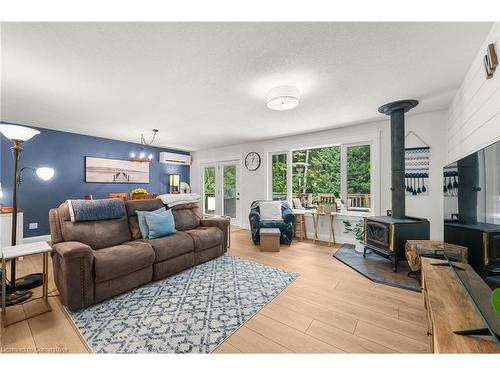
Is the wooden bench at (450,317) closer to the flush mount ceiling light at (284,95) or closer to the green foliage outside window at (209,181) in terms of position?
the flush mount ceiling light at (284,95)

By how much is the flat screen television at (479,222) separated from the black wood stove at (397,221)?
56.2 inches

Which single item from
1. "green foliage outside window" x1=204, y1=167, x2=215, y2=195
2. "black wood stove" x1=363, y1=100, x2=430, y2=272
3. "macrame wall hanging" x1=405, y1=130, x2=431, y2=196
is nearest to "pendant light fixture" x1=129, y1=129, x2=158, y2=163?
"green foliage outside window" x1=204, y1=167, x2=215, y2=195

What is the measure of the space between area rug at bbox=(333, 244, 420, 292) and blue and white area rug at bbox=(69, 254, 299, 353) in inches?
38.0

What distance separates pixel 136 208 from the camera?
289cm

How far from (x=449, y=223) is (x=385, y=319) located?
0.95 m

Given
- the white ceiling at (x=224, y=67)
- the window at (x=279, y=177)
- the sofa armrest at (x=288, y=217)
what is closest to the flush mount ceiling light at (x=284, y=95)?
the white ceiling at (x=224, y=67)

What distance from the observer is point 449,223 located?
146 centimetres

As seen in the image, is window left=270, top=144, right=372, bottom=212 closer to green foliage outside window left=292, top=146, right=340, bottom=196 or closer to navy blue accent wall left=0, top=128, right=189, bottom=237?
green foliage outside window left=292, top=146, right=340, bottom=196

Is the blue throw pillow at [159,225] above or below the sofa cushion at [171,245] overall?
above

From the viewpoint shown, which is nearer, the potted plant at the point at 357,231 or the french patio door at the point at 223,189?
the potted plant at the point at 357,231

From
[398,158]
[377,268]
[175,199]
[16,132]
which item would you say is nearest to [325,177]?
[398,158]

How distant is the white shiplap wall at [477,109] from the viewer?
1492mm
